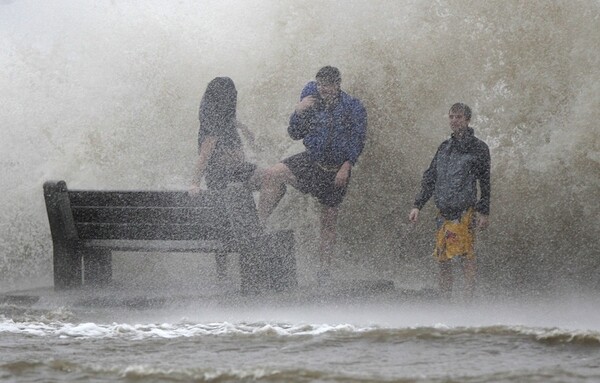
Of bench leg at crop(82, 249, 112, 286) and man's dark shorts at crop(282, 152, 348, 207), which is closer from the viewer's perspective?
bench leg at crop(82, 249, 112, 286)

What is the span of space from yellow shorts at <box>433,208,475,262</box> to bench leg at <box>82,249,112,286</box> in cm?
251

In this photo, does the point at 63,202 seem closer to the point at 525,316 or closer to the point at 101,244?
the point at 101,244

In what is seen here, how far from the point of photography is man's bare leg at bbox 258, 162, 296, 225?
8938 millimetres

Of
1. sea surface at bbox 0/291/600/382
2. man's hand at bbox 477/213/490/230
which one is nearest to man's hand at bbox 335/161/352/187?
sea surface at bbox 0/291/600/382

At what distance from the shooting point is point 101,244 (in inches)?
332

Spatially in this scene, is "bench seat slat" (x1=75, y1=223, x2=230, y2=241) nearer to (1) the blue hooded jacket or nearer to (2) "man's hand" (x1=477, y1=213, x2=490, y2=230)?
(1) the blue hooded jacket

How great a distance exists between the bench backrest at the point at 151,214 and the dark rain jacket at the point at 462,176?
57.1 inches

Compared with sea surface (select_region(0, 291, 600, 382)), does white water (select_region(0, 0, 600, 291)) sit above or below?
above

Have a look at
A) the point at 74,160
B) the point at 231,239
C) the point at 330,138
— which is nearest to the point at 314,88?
the point at 330,138

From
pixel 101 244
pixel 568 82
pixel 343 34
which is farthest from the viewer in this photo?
pixel 343 34

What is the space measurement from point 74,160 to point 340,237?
137 inches

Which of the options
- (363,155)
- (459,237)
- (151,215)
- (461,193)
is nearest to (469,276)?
(459,237)

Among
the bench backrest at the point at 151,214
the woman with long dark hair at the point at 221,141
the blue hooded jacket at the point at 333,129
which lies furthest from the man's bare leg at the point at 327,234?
the bench backrest at the point at 151,214

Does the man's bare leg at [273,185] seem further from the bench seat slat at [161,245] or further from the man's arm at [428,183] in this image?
the man's arm at [428,183]
